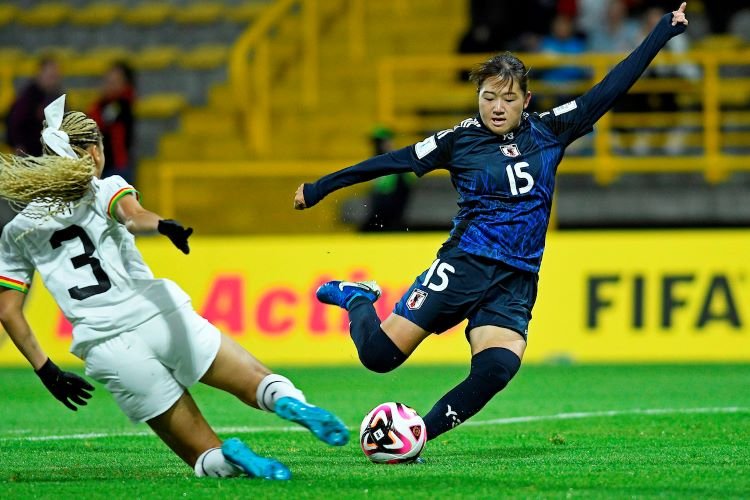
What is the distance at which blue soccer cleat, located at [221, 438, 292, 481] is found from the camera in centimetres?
630

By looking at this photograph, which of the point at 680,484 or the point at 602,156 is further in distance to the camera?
the point at 602,156

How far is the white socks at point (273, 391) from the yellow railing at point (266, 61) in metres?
11.1

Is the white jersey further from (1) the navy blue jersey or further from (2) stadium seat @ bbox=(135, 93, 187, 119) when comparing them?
(2) stadium seat @ bbox=(135, 93, 187, 119)

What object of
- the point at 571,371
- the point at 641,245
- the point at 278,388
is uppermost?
the point at 278,388

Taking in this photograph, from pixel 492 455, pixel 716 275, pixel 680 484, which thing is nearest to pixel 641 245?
pixel 716 275

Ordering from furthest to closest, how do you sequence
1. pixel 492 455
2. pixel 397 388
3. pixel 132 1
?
pixel 132 1
pixel 397 388
pixel 492 455

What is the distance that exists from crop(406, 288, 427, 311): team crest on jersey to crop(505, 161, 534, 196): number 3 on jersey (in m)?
0.68

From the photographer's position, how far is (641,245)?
13914mm

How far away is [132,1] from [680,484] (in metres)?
16.8

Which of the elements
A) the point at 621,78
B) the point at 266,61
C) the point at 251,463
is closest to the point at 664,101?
the point at 266,61

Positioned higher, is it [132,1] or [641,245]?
[132,1]

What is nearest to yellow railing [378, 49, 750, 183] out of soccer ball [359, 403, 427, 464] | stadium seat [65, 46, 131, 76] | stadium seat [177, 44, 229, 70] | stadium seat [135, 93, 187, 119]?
stadium seat [135, 93, 187, 119]

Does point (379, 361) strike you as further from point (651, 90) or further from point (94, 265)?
point (651, 90)

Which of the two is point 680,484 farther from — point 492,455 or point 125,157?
point 125,157
